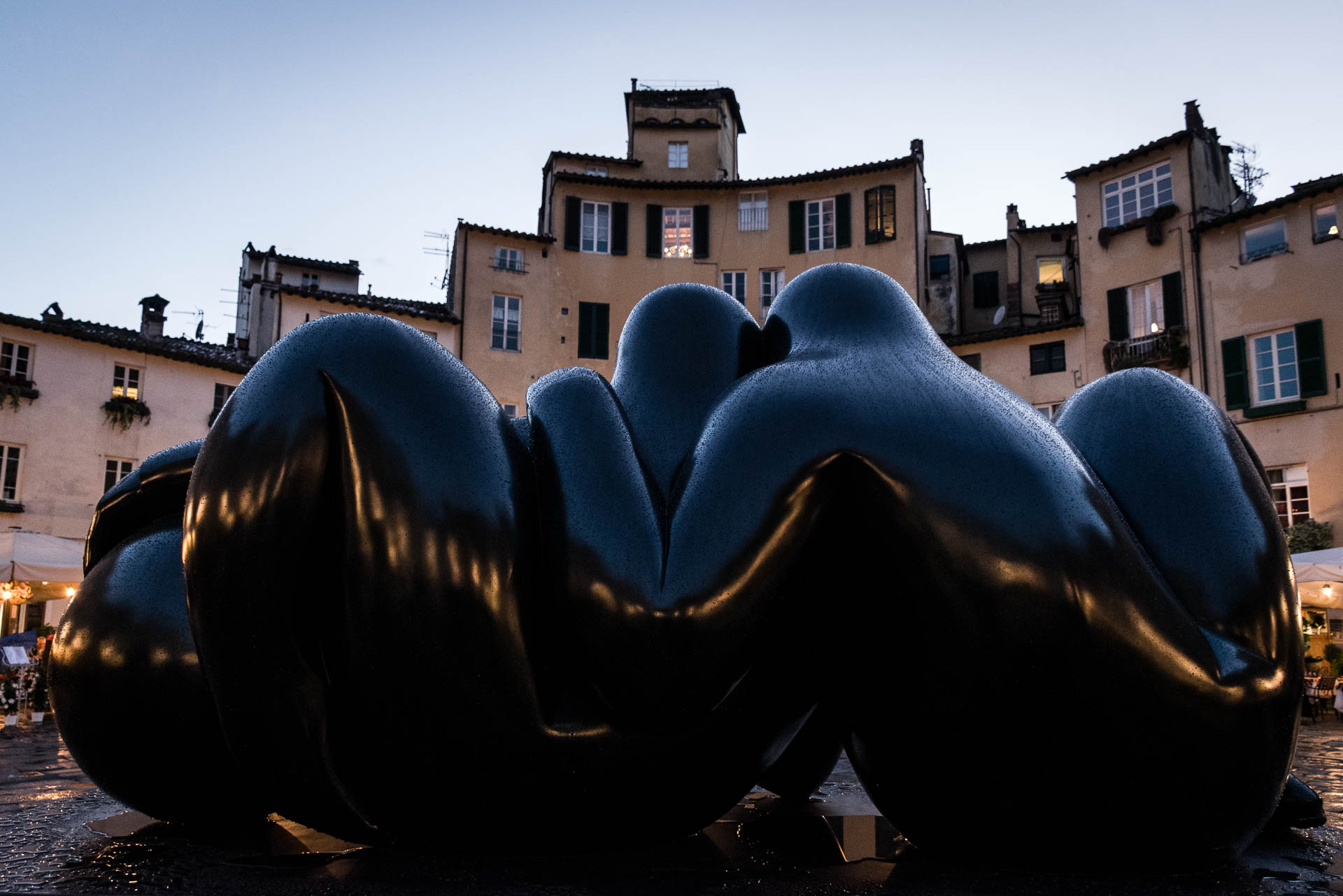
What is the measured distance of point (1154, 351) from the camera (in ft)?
101

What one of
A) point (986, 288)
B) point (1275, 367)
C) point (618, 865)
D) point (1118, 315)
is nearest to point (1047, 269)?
point (986, 288)

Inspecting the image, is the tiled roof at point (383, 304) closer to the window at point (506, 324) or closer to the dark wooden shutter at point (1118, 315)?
the window at point (506, 324)

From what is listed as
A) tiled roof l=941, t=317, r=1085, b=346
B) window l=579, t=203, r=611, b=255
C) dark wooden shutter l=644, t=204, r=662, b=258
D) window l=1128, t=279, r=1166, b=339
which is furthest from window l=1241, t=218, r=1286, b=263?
window l=579, t=203, r=611, b=255

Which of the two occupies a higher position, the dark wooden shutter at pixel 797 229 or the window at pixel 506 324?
the dark wooden shutter at pixel 797 229

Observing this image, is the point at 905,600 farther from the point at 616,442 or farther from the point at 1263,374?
the point at 1263,374

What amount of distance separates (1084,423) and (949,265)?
38533 millimetres

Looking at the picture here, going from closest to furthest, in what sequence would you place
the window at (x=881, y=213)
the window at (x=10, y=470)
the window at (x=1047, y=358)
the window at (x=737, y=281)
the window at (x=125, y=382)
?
the window at (x=10, y=470) < the window at (x=125, y=382) < the window at (x=1047, y=358) < the window at (x=881, y=213) < the window at (x=737, y=281)

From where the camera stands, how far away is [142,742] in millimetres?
3773

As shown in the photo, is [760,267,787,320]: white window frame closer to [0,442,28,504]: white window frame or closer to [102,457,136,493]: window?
[102,457,136,493]: window

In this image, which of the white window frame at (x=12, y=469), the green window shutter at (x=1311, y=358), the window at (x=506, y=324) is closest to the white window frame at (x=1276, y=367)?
the green window shutter at (x=1311, y=358)

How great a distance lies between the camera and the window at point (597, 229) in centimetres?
3822

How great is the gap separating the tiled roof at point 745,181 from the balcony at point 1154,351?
972 centimetres

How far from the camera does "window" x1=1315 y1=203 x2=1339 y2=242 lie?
27766mm

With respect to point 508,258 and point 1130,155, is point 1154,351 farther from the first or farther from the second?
point 508,258
